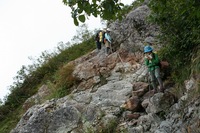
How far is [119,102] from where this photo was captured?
10867 millimetres

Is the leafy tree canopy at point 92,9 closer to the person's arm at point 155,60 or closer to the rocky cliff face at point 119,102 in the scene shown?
the rocky cliff face at point 119,102

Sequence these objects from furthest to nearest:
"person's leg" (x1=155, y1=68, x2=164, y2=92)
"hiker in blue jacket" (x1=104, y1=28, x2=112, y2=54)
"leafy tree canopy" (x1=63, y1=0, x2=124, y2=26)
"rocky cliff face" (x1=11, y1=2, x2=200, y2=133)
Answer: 1. "hiker in blue jacket" (x1=104, y1=28, x2=112, y2=54)
2. "person's leg" (x1=155, y1=68, x2=164, y2=92)
3. "rocky cliff face" (x1=11, y1=2, x2=200, y2=133)
4. "leafy tree canopy" (x1=63, y1=0, x2=124, y2=26)

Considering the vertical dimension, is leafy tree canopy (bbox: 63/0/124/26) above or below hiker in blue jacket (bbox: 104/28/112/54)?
above

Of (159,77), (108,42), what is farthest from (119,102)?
(108,42)

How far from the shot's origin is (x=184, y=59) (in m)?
10.1

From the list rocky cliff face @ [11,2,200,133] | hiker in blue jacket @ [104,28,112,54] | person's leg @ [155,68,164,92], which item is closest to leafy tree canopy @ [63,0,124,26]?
rocky cliff face @ [11,2,200,133]

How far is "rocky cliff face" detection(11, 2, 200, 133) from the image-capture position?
870 cm

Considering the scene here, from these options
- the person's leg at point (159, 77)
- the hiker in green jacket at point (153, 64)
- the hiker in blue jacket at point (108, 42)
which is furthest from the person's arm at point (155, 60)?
the hiker in blue jacket at point (108, 42)

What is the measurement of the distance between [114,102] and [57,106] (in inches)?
79.3

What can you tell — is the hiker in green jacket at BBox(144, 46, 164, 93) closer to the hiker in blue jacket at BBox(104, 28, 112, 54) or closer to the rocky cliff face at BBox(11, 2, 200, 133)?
the rocky cliff face at BBox(11, 2, 200, 133)

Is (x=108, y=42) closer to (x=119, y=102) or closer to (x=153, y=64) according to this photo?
(x=119, y=102)

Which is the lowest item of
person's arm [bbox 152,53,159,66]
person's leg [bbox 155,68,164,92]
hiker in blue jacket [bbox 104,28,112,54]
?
person's leg [bbox 155,68,164,92]

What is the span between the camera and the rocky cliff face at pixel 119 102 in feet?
28.5

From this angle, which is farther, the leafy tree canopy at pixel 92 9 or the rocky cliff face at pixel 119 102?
the rocky cliff face at pixel 119 102
